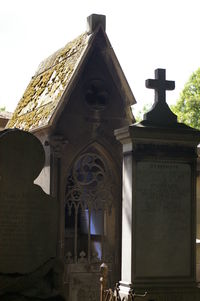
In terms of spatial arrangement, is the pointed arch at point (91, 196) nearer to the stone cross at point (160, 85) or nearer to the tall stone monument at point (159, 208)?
the stone cross at point (160, 85)

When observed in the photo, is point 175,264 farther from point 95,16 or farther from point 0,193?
point 95,16

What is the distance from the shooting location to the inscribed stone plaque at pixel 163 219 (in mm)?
11094

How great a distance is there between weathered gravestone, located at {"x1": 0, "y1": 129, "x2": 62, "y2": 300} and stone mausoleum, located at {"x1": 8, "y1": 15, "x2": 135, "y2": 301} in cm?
429

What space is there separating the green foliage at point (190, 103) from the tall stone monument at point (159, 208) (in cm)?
2636

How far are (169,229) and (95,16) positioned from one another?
503cm

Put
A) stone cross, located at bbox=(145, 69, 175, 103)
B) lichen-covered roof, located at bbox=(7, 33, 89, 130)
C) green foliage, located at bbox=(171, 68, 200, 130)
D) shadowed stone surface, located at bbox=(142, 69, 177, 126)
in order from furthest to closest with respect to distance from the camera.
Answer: green foliage, located at bbox=(171, 68, 200, 130) < lichen-covered roof, located at bbox=(7, 33, 89, 130) < stone cross, located at bbox=(145, 69, 175, 103) < shadowed stone surface, located at bbox=(142, 69, 177, 126)

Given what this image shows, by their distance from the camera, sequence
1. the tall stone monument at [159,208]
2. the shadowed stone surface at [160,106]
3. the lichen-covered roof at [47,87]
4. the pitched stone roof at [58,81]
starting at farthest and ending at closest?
1. the lichen-covered roof at [47,87]
2. the pitched stone roof at [58,81]
3. the shadowed stone surface at [160,106]
4. the tall stone monument at [159,208]

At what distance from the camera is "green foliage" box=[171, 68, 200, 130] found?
1487 inches

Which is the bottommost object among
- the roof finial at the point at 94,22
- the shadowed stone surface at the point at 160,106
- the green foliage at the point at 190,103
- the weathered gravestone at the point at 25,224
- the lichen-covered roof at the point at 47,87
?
the weathered gravestone at the point at 25,224

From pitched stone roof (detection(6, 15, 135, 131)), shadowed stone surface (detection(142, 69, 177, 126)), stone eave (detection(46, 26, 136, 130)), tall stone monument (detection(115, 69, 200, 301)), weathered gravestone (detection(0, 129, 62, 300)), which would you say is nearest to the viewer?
weathered gravestone (detection(0, 129, 62, 300))

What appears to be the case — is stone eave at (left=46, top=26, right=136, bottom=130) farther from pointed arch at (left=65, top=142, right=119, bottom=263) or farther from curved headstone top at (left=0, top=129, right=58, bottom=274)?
curved headstone top at (left=0, top=129, right=58, bottom=274)


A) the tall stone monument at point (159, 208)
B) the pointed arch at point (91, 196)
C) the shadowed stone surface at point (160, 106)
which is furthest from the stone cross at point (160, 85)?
the pointed arch at point (91, 196)

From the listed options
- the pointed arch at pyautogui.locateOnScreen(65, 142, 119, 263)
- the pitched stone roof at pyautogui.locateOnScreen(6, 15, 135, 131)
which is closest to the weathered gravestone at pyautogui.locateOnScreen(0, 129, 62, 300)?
the pitched stone roof at pyautogui.locateOnScreen(6, 15, 135, 131)

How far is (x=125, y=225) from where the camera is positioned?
1124cm
